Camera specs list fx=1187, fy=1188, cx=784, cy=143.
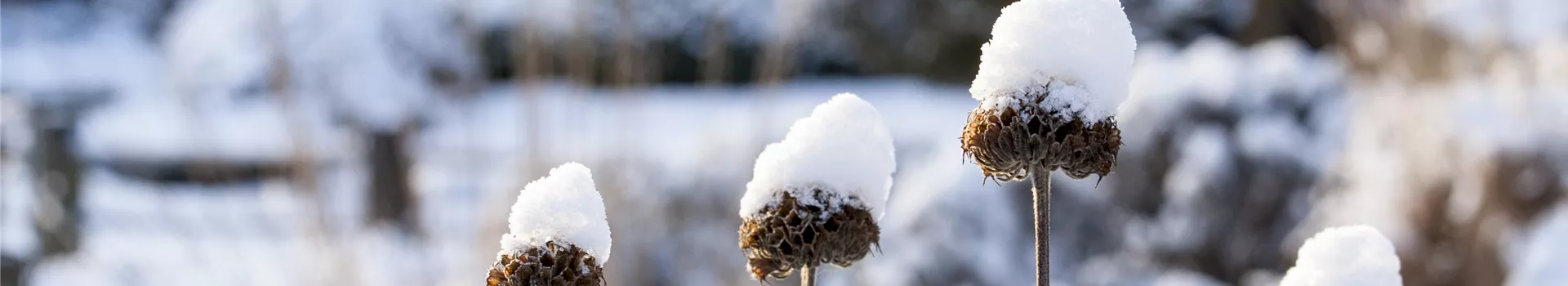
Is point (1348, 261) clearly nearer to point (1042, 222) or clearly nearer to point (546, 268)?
point (1042, 222)

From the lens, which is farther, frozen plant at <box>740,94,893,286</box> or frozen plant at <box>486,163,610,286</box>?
frozen plant at <box>740,94,893,286</box>

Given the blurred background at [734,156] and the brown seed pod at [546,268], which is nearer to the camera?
the brown seed pod at [546,268]

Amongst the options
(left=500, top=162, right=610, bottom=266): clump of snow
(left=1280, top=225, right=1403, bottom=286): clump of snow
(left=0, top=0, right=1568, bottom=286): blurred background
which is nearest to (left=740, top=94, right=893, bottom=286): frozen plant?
(left=500, top=162, right=610, bottom=266): clump of snow

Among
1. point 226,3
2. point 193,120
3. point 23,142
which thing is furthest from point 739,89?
point 193,120

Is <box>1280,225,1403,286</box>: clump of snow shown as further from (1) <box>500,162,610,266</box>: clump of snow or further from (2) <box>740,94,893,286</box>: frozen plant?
(1) <box>500,162,610,266</box>: clump of snow

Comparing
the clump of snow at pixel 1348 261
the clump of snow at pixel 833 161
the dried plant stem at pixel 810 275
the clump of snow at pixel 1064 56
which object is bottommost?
the dried plant stem at pixel 810 275

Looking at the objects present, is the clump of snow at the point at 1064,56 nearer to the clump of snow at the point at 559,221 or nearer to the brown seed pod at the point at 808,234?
the brown seed pod at the point at 808,234

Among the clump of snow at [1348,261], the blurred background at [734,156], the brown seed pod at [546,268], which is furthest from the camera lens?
the blurred background at [734,156]

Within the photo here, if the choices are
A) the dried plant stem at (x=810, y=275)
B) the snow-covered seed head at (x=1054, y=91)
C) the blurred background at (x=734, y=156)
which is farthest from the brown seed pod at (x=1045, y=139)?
the blurred background at (x=734, y=156)
